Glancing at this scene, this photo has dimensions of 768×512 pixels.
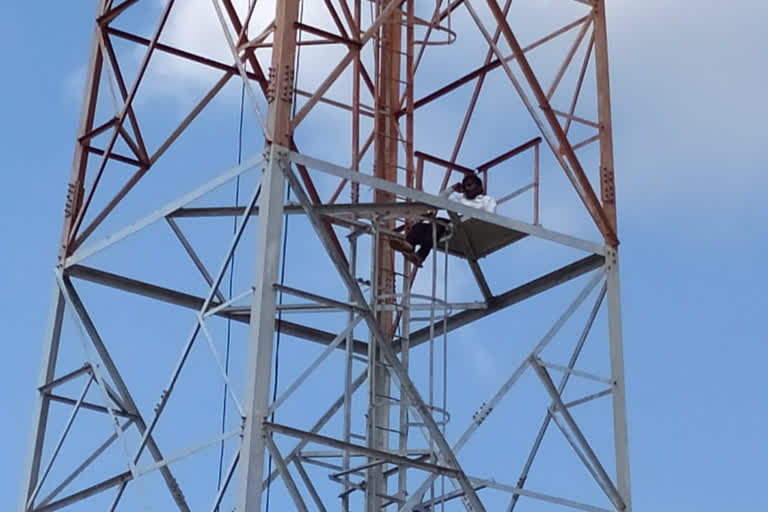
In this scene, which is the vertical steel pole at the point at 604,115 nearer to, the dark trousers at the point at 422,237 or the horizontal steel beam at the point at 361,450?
the dark trousers at the point at 422,237

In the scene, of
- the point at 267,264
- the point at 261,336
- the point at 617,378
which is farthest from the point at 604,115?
the point at 261,336

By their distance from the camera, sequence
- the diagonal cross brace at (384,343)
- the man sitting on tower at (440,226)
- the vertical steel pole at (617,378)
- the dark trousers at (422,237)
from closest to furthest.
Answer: the diagonal cross brace at (384,343) < the vertical steel pole at (617,378) < the man sitting on tower at (440,226) < the dark trousers at (422,237)

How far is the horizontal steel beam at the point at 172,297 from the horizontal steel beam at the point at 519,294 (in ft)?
4.25

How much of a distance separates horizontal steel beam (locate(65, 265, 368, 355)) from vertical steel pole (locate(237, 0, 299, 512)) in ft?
12.9

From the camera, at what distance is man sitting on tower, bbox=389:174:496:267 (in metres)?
28.3

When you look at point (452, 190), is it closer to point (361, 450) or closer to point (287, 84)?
point (287, 84)

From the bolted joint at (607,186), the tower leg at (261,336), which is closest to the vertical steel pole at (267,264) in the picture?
the tower leg at (261,336)

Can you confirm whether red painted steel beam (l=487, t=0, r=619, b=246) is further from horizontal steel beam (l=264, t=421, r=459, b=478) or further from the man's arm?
horizontal steel beam (l=264, t=421, r=459, b=478)

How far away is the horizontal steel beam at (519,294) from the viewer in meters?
28.7

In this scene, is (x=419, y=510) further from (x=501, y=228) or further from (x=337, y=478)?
(x=501, y=228)

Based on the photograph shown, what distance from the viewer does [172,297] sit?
2947 centimetres

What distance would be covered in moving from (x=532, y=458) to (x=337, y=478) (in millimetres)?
3730

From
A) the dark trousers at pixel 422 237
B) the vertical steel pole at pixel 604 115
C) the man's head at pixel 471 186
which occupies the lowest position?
the dark trousers at pixel 422 237

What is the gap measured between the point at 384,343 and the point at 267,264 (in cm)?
205
